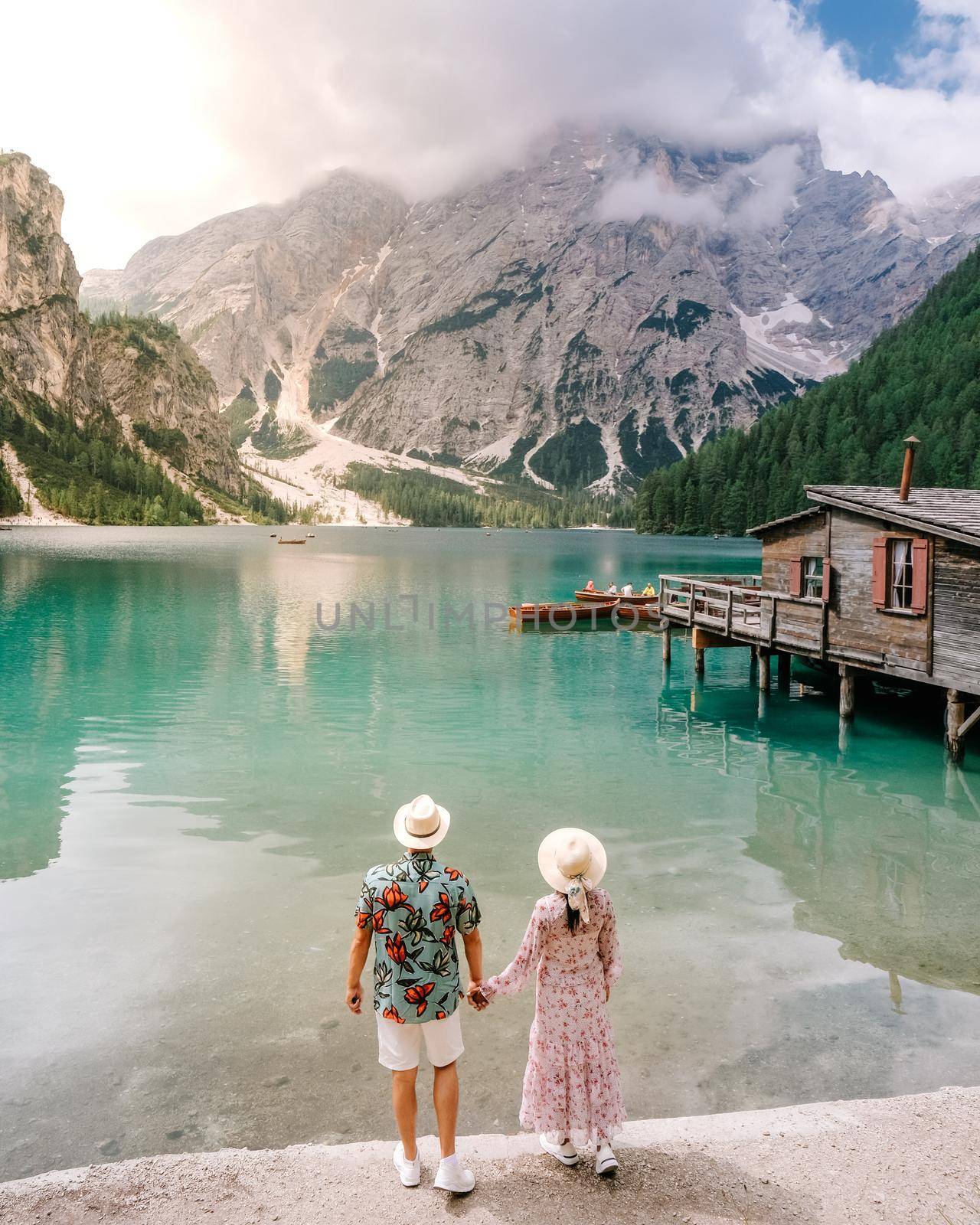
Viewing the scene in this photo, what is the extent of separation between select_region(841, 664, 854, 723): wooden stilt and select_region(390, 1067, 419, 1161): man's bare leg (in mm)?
22881

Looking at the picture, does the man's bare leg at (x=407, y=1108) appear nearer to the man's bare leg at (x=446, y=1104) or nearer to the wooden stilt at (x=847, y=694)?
the man's bare leg at (x=446, y=1104)

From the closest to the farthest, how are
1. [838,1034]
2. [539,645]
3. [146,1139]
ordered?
[146,1139], [838,1034], [539,645]

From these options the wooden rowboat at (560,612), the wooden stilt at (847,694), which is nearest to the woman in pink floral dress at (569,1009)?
the wooden stilt at (847,694)

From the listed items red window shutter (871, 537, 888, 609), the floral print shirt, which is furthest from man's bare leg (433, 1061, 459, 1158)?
red window shutter (871, 537, 888, 609)

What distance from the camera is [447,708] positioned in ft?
97.9

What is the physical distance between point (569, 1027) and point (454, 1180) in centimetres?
125

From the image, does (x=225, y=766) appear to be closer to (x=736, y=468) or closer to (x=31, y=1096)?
(x=31, y=1096)

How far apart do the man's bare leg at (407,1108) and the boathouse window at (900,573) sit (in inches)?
792

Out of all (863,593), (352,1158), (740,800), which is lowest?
(740,800)

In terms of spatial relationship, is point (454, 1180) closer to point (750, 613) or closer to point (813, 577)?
point (813, 577)

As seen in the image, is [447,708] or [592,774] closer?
[592,774]

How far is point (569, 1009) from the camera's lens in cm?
607

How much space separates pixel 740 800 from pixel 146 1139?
1496 cm

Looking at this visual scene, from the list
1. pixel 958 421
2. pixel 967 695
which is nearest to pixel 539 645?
pixel 967 695
